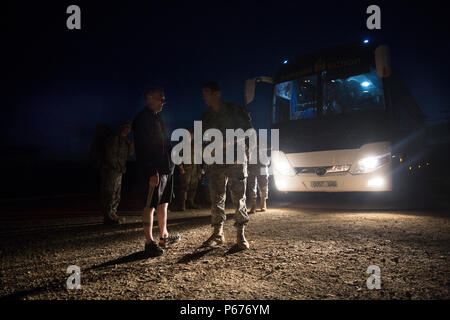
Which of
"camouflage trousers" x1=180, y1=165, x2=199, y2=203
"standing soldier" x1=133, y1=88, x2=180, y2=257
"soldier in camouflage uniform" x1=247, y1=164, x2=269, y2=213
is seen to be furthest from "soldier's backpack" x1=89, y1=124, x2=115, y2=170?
"soldier in camouflage uniform" x1=247, y1=164, x2=269, y2=213

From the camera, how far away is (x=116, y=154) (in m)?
5.03

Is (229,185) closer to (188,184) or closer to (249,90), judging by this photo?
(188,184)

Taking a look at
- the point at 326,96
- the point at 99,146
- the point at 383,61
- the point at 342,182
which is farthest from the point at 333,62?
the point at 99,146

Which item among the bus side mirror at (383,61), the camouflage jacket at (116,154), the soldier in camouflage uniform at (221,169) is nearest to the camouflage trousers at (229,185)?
the soldier in camouflage uniform at (221,169)

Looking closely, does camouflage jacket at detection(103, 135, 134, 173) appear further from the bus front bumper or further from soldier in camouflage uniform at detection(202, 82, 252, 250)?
the bus front bumper

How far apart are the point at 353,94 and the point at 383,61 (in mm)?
854

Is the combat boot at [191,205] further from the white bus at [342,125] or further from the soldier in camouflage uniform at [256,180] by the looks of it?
the white bus at [342,125]

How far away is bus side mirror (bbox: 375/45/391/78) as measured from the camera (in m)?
5.65
